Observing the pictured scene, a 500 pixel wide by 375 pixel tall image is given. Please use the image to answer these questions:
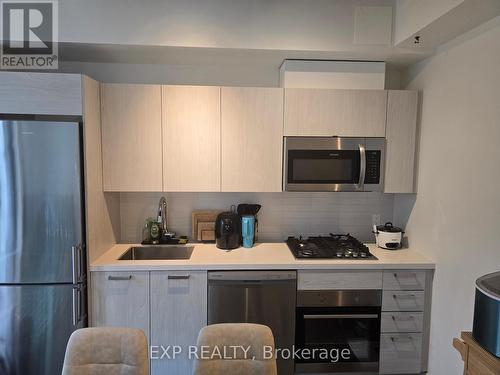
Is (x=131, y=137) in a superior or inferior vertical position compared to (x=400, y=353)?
superior

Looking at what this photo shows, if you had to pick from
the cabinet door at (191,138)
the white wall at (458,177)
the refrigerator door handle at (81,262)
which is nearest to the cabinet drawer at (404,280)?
the white wall at (458,177)

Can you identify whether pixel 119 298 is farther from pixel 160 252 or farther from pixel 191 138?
pixel 191 138

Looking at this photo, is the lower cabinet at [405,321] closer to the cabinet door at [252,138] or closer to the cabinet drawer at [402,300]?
the cabinet drawer at [402,300]

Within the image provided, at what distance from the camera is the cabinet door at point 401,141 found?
2.52 m

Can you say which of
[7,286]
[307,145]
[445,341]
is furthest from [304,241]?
[7,286]

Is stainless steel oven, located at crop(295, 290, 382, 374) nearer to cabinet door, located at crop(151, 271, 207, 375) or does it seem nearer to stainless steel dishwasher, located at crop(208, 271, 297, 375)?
stainless steel dishwasher, located at crop(208, 271, 297, 375)

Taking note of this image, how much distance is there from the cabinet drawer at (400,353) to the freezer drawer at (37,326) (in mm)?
2095

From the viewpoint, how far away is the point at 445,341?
222 centimetres

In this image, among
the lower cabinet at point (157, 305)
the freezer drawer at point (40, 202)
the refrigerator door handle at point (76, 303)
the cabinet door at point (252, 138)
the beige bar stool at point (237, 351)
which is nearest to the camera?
the beige bar stool at point (237, 351)

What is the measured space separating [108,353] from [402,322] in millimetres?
1943

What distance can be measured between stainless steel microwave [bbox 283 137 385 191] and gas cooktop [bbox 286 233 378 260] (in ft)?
1.50

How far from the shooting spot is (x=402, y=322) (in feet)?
7.80

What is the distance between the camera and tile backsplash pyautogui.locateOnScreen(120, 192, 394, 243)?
9.30 feet

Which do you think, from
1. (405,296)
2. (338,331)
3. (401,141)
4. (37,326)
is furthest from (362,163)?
(37,326)
